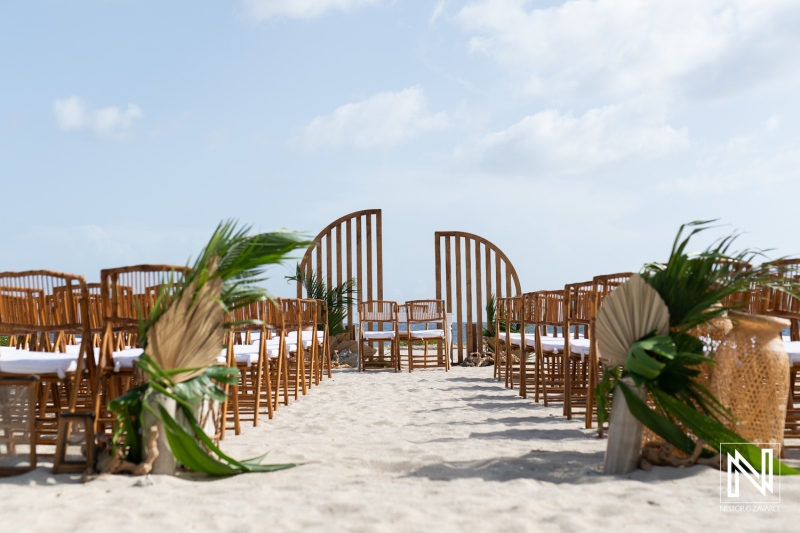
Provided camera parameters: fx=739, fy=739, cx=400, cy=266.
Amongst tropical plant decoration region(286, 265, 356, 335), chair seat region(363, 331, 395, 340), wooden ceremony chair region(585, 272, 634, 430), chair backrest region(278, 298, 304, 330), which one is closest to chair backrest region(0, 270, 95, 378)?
chair backrest region(278, 298, 304, 330)

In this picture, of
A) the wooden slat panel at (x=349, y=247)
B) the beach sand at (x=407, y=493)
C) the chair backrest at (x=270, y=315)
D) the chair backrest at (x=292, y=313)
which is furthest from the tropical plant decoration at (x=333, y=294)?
the beach sand at (x=407, y=493)

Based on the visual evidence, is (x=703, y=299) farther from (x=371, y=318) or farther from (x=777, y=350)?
(x=371, y=318)

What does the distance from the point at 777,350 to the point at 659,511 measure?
1029mm

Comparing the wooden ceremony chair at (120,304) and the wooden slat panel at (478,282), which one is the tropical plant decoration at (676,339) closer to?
the wooden ceremony chair at (120,304)

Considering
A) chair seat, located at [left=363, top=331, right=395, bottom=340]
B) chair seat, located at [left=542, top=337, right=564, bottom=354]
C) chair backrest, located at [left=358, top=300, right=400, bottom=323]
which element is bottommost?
chair seat, located at [left=363, top=331, right=395, bottom=340]

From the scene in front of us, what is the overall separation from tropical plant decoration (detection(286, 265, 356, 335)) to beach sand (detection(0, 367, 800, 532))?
6.72 metres

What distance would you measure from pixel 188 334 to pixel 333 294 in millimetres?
8080

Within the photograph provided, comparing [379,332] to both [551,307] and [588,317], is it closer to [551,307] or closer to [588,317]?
[551,307]

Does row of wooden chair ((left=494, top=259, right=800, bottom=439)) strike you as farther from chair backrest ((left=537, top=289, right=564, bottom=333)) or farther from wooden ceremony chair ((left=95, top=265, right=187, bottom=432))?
wooden ceremony chair ((left=95, top=265, right=187, bottom=432))

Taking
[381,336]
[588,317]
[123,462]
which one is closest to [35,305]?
[123,462]

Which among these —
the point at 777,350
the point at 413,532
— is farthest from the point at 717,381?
the point at 413,532

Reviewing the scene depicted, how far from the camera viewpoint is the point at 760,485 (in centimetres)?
283

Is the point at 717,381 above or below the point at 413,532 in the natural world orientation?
above

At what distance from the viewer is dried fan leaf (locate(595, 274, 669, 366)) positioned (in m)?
3.07
